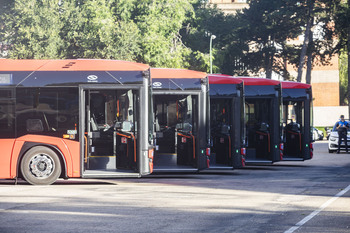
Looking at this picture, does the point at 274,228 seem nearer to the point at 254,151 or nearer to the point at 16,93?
the point at 16,93

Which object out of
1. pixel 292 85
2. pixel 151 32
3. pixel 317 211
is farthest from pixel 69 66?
pixel 151 32

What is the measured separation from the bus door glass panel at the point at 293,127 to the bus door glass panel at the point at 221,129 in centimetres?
462

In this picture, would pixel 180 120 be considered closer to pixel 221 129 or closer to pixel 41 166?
pixel 221 129

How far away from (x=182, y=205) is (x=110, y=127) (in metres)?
5.43

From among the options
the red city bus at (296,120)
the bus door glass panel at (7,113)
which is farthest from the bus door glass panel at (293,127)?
the bus door glass panel at (7,113)

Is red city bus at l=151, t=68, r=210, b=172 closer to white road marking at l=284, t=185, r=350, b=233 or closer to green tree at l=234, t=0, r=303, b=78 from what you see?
white road marking at l=284, t=185, r=350, b=233

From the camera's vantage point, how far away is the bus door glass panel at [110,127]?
17953 millimetres

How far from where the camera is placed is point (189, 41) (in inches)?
2662

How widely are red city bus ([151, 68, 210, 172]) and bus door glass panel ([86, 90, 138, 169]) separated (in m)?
2.14

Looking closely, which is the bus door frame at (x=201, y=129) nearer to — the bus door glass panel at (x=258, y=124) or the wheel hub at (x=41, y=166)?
the wheel hub at (x=41, y=166)

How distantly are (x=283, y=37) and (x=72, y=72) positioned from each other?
147ft

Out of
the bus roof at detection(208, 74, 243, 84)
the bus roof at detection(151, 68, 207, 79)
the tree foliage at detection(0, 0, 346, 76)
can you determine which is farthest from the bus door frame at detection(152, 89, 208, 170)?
the tree foliage at detection(0, 0, 346, 76)

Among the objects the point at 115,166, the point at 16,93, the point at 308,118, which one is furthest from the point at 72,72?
the point at 308,118

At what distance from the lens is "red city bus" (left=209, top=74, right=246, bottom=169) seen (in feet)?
70.7
